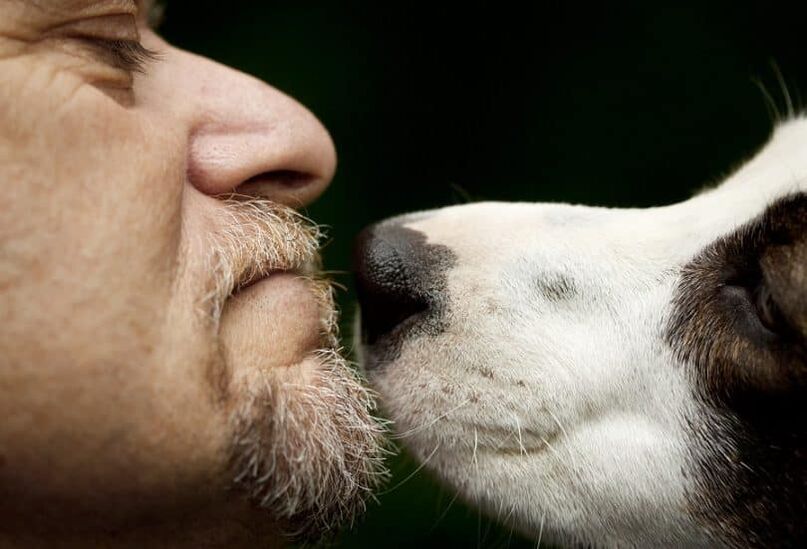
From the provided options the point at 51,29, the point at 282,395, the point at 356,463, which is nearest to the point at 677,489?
the point at 356,463

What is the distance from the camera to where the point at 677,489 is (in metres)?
1.47

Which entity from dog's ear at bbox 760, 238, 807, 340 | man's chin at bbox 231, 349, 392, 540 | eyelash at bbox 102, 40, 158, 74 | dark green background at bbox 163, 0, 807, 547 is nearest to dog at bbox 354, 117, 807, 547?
dog's ear at bbox 760, 238, 807, 340

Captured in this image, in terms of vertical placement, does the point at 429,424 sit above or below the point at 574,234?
below

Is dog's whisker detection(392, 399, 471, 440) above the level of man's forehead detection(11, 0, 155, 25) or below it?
below

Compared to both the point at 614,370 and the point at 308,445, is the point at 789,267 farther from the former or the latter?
the point at 308,445

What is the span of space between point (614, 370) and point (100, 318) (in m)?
0.80

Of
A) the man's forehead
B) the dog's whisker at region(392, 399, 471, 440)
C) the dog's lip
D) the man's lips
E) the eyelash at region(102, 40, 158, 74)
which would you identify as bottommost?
the dog's whisker at region(392, 399, 471, 440)

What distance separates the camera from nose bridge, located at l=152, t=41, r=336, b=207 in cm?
132

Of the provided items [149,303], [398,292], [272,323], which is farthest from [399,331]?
[149,303]

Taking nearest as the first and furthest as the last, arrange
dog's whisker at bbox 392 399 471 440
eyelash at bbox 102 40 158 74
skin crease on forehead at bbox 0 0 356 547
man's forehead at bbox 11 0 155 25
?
skin crease on forehead at bbox 0 0 356 547
man's forehead at bbox 11 0 155 25
eyelash at bbox 102 40 158 74
dog's whisker at bbox 392 399 471 440

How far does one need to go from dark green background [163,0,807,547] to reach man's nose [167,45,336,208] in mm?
1533

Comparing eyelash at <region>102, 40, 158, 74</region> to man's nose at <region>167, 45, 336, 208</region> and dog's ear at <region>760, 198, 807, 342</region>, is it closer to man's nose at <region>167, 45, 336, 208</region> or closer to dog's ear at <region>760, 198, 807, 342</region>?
man's nose at <region>167, 45, 336, 208</region>

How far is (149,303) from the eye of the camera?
111 cm

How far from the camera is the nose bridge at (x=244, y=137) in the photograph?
1.32 metres
